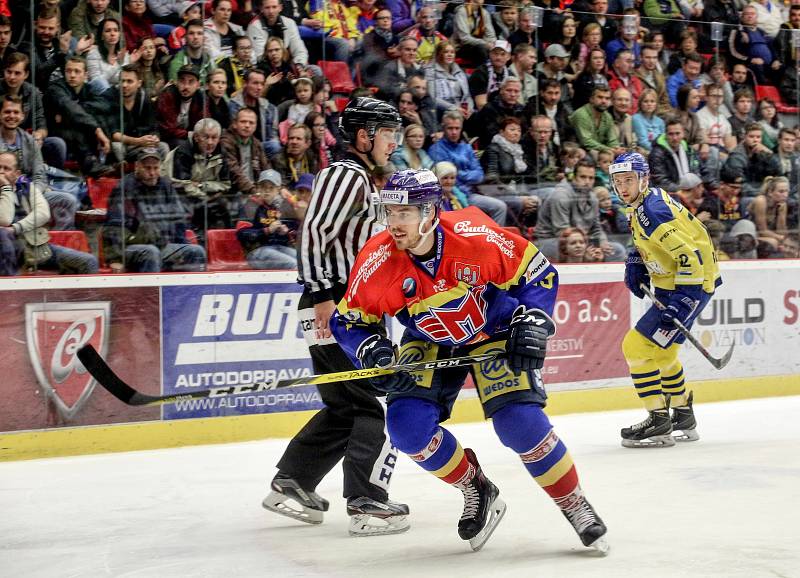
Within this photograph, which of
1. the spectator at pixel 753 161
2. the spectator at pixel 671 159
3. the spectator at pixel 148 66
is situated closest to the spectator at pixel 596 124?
the spectator at pixel 671 159

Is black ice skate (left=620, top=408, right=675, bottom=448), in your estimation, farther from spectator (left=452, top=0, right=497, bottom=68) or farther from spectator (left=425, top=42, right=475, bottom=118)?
spectator (left=452, top=0, right=497, bottom=68)

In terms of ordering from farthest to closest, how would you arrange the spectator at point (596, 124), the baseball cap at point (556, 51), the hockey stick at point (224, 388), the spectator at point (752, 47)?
1. the spectator at point (752, 47)
2. the spectator at point (596, 124)
3. the baseball cap at point (556, 51)
4. the hockey stick at point (224, 388)

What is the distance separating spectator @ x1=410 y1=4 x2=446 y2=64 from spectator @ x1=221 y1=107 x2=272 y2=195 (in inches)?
46.5

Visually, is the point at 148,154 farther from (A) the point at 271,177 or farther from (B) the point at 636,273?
(B) the point at 636,273

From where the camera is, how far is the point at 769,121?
799 cm

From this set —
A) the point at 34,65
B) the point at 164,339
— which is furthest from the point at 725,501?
the point at 34,65

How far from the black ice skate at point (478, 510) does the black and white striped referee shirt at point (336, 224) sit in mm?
804

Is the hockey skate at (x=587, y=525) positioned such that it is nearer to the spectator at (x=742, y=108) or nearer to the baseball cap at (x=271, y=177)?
the baseball cap at (x=271, y=177)

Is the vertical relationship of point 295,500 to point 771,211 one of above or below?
below

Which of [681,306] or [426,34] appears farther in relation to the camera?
[426,34]

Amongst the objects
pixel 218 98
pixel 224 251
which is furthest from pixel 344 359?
pixel 218 98

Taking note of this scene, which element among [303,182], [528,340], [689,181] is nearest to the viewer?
[528,340]

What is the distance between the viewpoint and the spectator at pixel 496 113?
689 centimetres

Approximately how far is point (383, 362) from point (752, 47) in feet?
18.9
